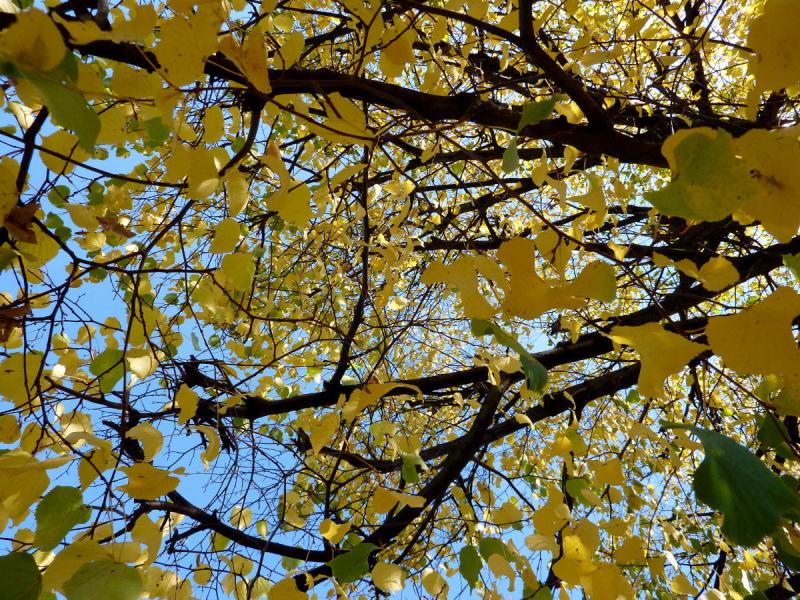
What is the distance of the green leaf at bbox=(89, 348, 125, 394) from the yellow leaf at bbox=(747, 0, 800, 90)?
120 cm

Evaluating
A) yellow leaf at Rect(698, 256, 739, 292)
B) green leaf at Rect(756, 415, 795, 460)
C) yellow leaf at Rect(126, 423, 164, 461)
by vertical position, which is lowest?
green leaf at Rect(756, 415, 795, 460)

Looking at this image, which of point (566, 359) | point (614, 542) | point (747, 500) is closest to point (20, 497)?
point (747, 500)

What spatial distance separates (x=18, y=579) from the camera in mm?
650

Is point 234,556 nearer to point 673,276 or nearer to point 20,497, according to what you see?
point 20,497

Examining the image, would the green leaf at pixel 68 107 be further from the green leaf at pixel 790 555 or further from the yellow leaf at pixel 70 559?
the green leaf at pixel 790 555

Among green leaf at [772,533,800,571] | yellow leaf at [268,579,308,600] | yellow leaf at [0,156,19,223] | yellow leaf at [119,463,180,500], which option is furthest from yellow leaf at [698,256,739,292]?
yellow leaf at [0,156,19,223]

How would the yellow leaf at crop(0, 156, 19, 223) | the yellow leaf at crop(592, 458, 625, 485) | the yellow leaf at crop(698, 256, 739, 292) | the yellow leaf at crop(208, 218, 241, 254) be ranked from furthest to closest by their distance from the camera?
the yellow leaf at crop(592, 458, 625, 485) → the yellow leaf at crop(208, 218, 241, 254) → the yellow leaf at crop(0, 156, 19, 223) → the yellow leaf at crop(698, 256, 739, 292)

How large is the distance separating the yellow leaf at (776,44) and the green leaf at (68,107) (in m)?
0.63

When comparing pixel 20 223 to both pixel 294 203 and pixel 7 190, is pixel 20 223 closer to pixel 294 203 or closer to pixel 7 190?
pixel 7 190

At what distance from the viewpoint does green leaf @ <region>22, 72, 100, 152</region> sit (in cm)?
42

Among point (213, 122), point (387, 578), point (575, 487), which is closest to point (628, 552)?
point (575, 487)

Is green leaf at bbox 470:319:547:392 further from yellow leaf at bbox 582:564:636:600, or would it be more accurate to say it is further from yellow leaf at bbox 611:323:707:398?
yellow leaf at bbox 582:564:636:600

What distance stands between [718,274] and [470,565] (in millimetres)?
857

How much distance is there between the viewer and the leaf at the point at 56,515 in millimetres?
787
